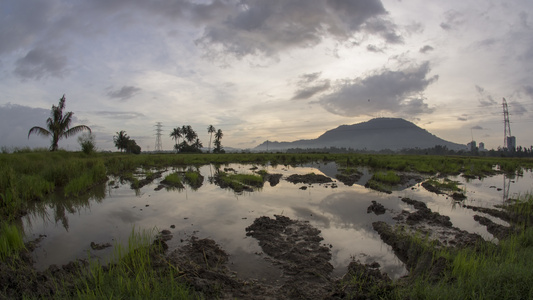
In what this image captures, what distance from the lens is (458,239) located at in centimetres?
582

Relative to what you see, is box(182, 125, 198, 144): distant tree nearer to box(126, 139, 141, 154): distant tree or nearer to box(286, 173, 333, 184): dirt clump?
box(126, 139, 141, 154): distant tree

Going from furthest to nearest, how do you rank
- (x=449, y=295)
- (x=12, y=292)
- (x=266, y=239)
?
(x=266, y=239), (x=12, y=292), (x=449, y=295)

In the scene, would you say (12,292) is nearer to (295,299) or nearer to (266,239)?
(295,299)

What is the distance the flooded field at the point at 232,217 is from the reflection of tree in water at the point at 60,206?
0.08 ft

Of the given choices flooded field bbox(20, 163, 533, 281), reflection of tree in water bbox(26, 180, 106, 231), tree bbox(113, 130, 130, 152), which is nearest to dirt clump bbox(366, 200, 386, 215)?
flooded field bbox(20, 163, 533, 281)

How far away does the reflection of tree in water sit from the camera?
7404mm

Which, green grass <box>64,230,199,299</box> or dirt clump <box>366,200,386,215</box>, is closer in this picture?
green grass <box>64,230,199,299</box>

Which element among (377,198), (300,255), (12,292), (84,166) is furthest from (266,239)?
(84,166)

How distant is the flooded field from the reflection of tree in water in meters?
0.03

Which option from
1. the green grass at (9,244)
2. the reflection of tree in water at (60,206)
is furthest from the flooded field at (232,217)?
the green grass at (9,244)

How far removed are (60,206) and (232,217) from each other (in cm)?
622

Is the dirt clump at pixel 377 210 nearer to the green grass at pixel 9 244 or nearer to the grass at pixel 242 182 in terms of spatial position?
the grass at pixel 242 182

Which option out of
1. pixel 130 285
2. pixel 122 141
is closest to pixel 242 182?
pixel 130 285

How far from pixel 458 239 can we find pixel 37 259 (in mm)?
9004
